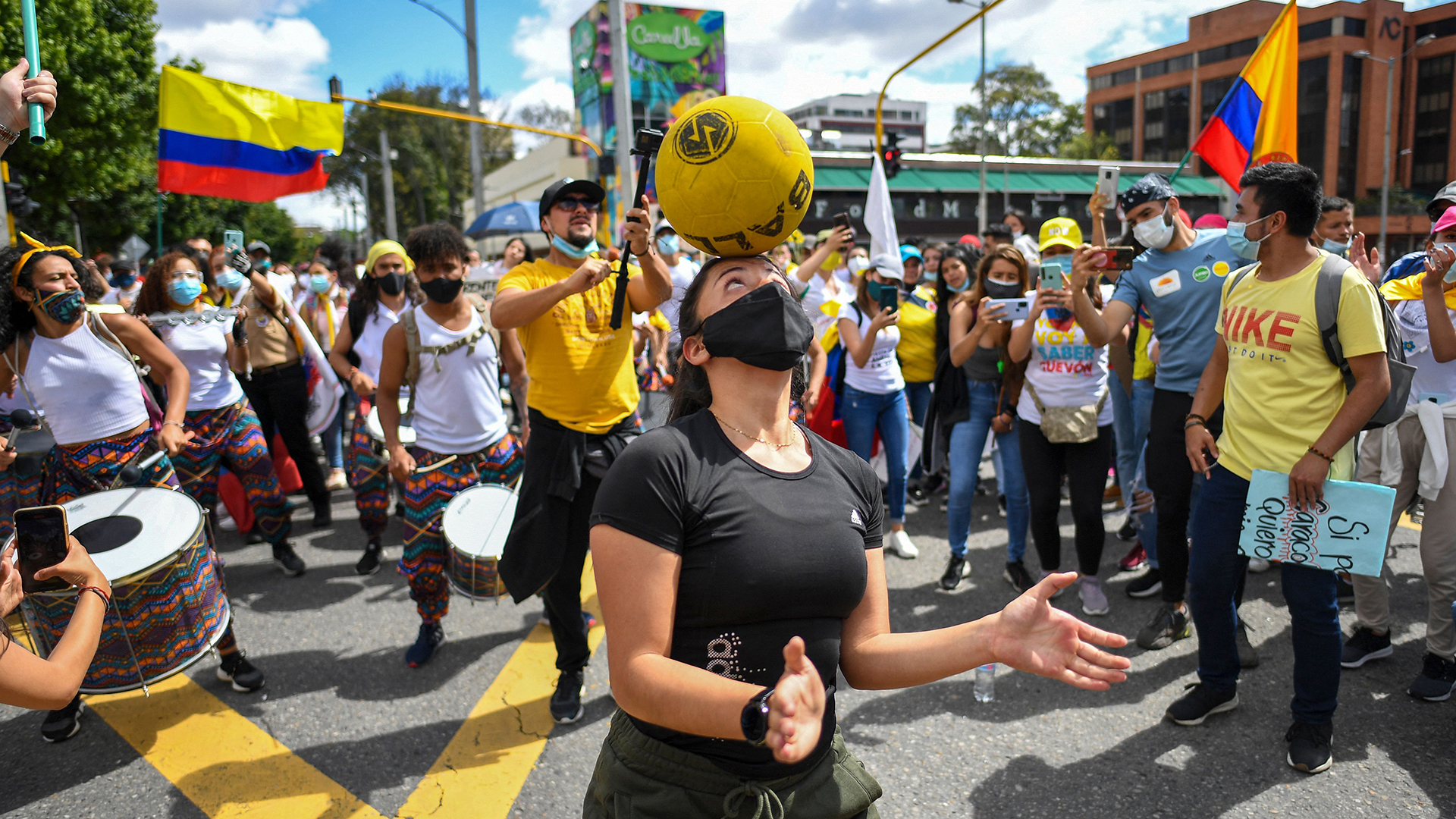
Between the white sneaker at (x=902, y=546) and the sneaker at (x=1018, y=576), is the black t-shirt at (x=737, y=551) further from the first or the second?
the white sneaker at (x=902, y=546)

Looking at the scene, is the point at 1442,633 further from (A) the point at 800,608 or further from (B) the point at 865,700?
(A) the point at 800,608

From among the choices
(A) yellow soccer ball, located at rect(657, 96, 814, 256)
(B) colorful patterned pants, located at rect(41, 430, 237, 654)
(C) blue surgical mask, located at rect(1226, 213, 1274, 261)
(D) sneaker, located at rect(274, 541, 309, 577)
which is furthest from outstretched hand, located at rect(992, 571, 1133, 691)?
(D) sneaker, located at rect(274, 541, 309, 577)

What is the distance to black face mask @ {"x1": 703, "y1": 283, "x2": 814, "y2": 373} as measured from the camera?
A: 1.56m

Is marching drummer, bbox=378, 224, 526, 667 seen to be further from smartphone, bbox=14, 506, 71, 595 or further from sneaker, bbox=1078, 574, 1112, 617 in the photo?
sneaker, bbox=1078, 574, 1112, 617

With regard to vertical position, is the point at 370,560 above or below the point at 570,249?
below

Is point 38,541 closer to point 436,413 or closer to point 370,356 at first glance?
point 436,413

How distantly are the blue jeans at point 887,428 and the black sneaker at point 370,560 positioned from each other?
125 inches

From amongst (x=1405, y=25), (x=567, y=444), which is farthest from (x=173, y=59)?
(x=1405, y=25)

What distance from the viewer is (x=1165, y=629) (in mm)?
4031

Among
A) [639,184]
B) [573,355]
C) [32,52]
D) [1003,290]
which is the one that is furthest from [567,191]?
[1003,290]

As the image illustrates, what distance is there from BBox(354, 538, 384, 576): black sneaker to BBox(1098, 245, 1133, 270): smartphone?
4565mm

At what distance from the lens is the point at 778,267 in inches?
70.1

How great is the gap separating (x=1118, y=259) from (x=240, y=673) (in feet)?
14.6

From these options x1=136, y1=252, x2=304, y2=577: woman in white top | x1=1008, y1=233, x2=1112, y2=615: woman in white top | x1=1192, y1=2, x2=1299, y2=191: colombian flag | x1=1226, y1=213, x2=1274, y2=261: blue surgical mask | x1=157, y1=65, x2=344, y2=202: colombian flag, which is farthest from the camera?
x1=157, y1=65, x2=344, y2=202: colombian flag
